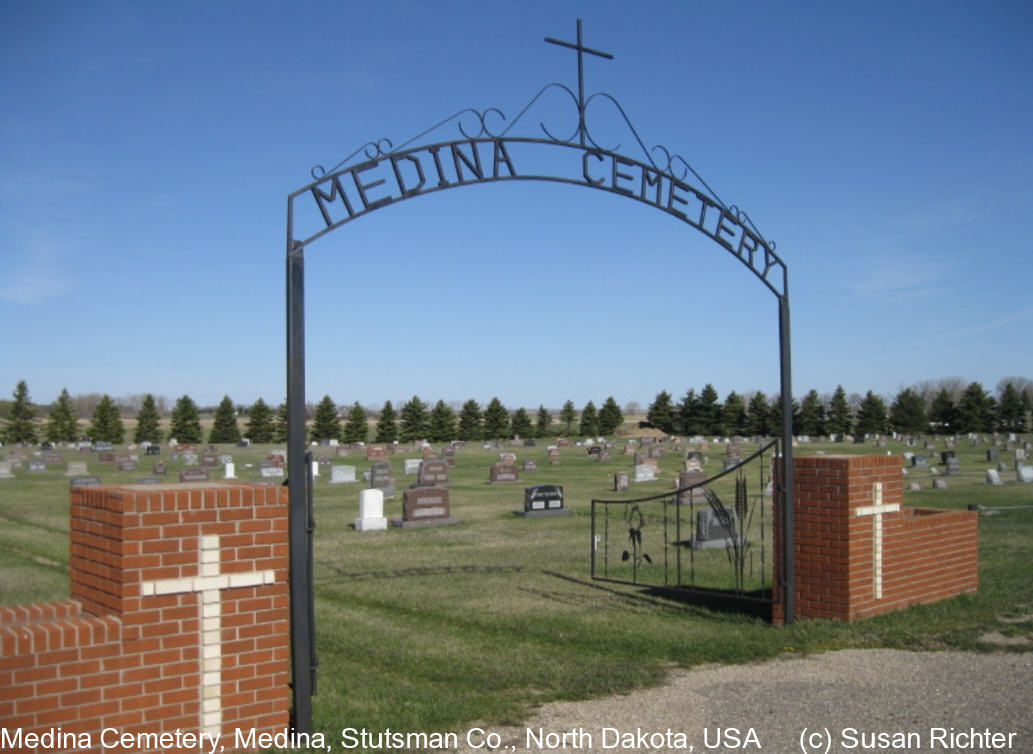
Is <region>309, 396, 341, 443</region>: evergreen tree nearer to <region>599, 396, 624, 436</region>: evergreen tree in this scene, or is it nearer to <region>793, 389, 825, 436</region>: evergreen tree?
<region>599, 396, 624, 436</region>: evergreen tree

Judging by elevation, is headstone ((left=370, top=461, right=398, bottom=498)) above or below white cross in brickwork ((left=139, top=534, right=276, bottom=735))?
below

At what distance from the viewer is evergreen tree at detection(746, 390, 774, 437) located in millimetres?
83619

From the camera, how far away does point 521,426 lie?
8356 centimetres

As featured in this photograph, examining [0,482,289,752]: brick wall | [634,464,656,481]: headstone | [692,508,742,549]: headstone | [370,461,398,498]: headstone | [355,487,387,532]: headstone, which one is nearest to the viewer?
[0,482,289,752]: brick wall

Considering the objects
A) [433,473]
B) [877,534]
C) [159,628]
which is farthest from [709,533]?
[433,473]

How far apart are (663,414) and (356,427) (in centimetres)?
2963

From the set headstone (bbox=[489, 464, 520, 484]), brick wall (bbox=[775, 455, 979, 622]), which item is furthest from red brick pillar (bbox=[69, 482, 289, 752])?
headstone (bbox=[489, 464, 520, 484])

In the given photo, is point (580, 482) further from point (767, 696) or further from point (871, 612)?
point (767, 696)

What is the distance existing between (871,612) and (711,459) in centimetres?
4000

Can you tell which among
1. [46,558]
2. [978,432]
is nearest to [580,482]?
[46,558]

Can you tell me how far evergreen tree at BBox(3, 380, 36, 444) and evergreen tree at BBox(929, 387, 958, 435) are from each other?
258 feet

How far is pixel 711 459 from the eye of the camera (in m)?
48.0

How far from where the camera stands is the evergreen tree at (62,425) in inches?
2982

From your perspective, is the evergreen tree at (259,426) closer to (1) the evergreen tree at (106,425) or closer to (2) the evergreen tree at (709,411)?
(1) the evergreen tree at (106,425)
